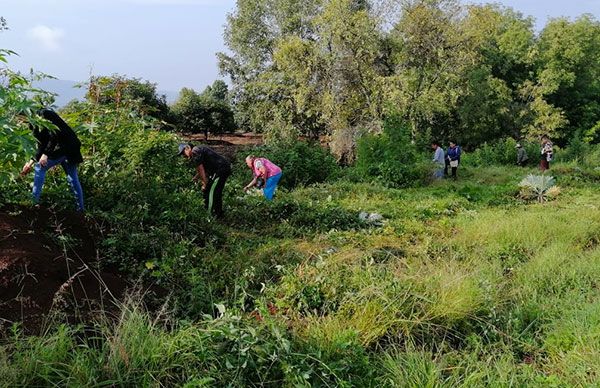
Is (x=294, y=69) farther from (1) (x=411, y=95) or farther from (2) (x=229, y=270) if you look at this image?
(2) (x=229, y=270)

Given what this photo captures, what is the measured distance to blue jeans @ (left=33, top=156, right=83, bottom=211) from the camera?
18.7 feet

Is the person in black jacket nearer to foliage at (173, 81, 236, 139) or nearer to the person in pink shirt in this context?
the person in pink shirt

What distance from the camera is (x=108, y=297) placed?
14.2ft

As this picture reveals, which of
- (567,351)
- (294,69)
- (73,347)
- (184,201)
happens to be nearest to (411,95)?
(294,69)

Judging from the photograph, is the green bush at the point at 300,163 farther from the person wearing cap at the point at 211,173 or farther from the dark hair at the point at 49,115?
the dark hair at the point at 49,115

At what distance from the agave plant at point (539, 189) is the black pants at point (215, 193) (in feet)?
22.8

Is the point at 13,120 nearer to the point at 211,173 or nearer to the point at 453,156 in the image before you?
the point at 211,173

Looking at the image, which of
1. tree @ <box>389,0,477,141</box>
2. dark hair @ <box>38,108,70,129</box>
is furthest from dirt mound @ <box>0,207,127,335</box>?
tree @ <box>389,0,477,141</box>

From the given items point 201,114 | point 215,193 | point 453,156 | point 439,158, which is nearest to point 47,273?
point 215,193

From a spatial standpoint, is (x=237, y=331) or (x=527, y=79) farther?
(x=527, y=79)

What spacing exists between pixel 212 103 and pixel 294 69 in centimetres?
915

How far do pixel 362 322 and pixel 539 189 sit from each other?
28.6ft

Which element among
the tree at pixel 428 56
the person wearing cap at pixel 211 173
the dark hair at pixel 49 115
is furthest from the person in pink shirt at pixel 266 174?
the tree at pixel 428 56

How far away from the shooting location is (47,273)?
4.33 m
